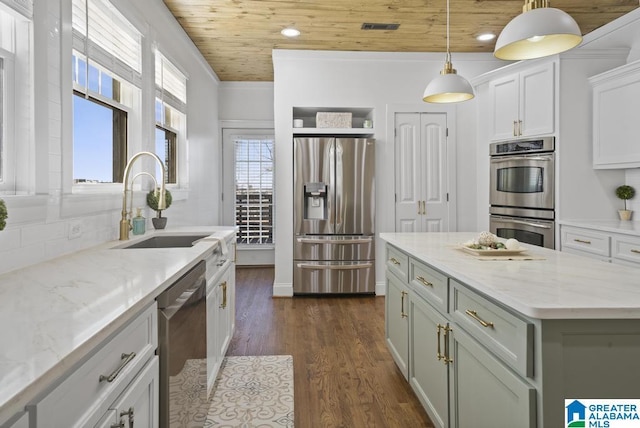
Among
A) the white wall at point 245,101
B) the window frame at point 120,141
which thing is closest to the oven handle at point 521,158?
the white wall at point 245,101

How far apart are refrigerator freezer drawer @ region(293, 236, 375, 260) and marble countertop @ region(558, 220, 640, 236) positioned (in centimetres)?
202

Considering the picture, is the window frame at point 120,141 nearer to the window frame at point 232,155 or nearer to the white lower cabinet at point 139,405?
the white lower cabinet at point 139,405

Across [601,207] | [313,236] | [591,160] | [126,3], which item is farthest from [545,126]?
[126,3]

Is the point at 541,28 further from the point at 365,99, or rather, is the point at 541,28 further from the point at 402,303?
the point at 365,99

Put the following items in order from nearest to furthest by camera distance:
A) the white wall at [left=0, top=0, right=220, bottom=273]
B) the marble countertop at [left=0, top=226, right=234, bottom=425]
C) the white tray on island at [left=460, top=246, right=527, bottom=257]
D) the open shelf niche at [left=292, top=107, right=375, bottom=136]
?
1. the marble countertop at [left=0, top=226, right=234, bottom=425]
2. the white wall at [left=0, top=0, right=220, bottom=273]
3. the white tray on island at [left=460, top=246, right=527, bottom=257]
4. the open shelf niche at [left=292, top=107, right=375, bottom=136]

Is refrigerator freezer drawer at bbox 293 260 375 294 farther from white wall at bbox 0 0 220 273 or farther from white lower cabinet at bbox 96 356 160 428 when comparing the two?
white lower cabinet at bbox 96 356 160 428

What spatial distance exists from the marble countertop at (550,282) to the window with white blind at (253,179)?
174 inches

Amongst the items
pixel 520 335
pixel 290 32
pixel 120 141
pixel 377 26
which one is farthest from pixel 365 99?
pixel 520 335

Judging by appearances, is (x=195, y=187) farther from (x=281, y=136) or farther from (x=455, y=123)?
(x=455, y=123)

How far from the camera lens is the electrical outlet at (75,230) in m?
2.01

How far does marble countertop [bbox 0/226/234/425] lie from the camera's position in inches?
26.8

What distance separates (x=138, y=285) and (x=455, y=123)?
4.34 metres

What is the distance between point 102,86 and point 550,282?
2678 mm

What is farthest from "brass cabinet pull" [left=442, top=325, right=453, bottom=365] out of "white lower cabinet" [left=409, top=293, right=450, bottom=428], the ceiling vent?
the ceiling vent
